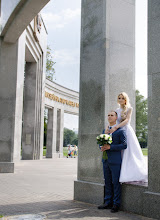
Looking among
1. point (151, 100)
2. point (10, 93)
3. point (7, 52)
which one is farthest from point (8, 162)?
point (151, 100)

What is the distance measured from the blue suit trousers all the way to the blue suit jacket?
0.12m

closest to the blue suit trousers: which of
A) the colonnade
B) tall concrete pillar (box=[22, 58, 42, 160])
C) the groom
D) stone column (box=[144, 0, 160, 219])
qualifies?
the groom

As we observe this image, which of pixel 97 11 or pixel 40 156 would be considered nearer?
pixel 97 11

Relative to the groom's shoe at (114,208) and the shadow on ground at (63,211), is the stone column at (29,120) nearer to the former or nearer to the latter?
the shadow on ground at (63,211)

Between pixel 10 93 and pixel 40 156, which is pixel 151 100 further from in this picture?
pixel 40 156

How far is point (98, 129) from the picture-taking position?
6719 mm

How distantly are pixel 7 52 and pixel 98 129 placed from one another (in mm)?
9190

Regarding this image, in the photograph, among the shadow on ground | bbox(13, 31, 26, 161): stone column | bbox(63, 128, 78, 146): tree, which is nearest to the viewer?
the shadow on ground

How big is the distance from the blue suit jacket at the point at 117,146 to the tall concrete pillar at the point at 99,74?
2.42 ft

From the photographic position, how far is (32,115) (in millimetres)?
23141

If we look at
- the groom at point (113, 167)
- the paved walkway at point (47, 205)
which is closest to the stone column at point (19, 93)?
the paved walkway at point (47, 205)

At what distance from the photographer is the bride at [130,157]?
225 inches

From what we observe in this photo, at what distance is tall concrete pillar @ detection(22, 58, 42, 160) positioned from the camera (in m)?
23.0

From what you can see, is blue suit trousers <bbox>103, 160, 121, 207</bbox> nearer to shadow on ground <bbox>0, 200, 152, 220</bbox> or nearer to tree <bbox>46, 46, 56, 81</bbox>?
shadow on ground <bbox>0, 200, 152, 220</bbox>
